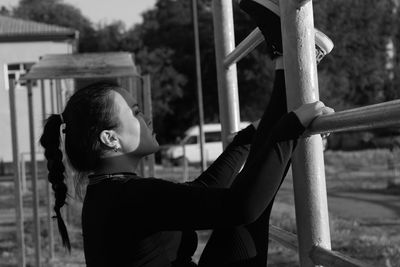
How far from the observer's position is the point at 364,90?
137ft

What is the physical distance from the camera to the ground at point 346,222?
24.3 feet

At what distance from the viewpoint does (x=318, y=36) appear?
5.61 ft

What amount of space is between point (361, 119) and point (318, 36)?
0.44 meters

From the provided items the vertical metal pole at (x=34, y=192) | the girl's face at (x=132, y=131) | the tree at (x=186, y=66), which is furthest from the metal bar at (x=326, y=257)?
the tree at (x=186, y=66)

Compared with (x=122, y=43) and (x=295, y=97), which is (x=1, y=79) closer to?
(x=122, y=43)

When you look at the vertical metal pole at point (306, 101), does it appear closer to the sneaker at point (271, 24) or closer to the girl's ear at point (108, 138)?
the sneaker at point (271, 24)

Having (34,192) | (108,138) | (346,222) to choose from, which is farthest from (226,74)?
(346,222)

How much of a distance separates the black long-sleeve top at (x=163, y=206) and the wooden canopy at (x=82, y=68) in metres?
4.84

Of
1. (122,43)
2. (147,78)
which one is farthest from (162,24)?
(147,78)

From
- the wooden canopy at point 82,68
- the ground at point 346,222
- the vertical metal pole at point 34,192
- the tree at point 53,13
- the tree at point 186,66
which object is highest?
the tree at point 53,13

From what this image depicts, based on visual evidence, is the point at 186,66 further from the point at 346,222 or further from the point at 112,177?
the point at 112,177

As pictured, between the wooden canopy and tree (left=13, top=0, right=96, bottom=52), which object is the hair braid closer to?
the wooden canopy

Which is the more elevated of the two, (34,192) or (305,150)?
(305,150)

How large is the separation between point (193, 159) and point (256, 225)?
28933mm
